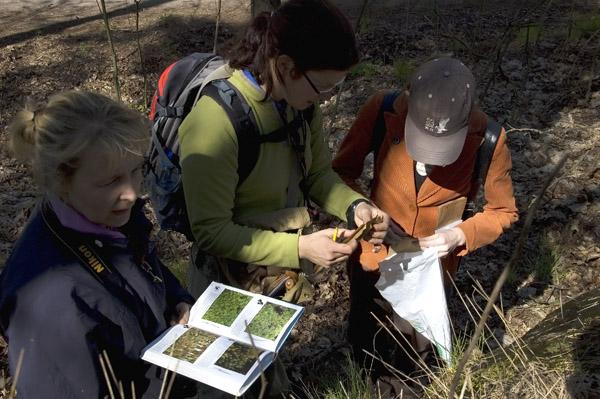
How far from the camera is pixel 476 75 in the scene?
5.79 m

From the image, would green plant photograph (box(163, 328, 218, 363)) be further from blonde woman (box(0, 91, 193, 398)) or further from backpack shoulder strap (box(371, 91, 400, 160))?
backpack shoulder strap (box(371, 91, 400, 160))

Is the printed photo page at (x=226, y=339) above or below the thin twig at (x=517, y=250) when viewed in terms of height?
below

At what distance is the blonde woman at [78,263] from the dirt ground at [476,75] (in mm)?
1194

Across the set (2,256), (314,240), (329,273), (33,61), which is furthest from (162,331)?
(33,61)

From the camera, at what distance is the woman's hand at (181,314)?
1.99 m

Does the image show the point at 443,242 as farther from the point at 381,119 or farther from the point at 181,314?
the point at 181,314

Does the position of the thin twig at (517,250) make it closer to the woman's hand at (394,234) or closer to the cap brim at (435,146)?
the cap brim at (435,146)

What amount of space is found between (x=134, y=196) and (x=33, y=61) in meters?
6.07

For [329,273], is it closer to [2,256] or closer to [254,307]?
[254,307]

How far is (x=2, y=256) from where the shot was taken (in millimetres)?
3998

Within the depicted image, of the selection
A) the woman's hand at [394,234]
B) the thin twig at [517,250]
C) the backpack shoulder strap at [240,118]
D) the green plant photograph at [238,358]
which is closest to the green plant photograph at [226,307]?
the green plant photograph at [238,358]

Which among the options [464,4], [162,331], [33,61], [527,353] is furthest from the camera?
[464,4]

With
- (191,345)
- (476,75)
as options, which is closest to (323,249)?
(191,345)

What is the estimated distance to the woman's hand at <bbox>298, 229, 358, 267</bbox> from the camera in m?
2.05
